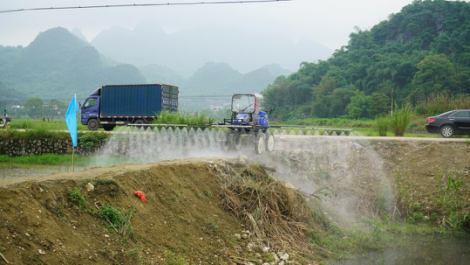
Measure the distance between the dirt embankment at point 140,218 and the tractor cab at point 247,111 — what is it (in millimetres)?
5209

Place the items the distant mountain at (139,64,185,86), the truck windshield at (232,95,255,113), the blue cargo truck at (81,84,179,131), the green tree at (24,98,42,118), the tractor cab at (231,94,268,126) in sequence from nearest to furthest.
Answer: the tractor cab at (231,94,268,126) → the truck windshield at (232,95,255,113) → the blue cargo truck at (81,84,179,131) → the green tree at (24,98,42,118) → the distant mountain at (139,64,185,86)

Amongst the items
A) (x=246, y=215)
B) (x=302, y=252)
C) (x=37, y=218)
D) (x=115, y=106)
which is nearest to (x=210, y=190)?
(x=246, y=215)

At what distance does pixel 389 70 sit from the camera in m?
52.5

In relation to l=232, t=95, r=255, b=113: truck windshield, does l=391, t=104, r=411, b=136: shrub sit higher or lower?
lower

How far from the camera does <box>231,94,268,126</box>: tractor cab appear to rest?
49.4 ft

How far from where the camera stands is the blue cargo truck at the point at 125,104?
25.0 metres

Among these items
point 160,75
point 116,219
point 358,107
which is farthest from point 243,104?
point 160,75

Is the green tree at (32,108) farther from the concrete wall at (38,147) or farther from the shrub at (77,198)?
the shrub at (77,198)

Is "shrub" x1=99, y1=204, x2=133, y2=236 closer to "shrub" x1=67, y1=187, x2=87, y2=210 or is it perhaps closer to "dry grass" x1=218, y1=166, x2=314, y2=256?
"shrub" x1=67, y1=187, x2=87, y2=210

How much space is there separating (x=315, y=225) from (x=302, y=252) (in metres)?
1.85

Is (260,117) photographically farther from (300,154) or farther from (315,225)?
(315,225)

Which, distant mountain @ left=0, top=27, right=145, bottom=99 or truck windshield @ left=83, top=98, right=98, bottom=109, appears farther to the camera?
distant mountain @ left=0, top=27, right=145, bottom=99

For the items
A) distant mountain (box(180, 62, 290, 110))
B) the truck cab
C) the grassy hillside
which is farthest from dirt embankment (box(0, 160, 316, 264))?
Answer: distant mountain (box(180, 62, 290, 110))

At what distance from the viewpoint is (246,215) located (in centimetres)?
881
